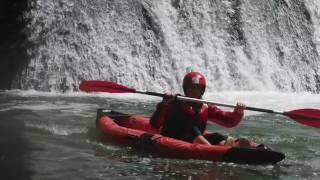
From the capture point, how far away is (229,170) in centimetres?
675

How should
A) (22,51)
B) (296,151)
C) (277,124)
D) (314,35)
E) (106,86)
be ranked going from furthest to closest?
(314,35), (22,51), (277,124), (106,86), (296,151)

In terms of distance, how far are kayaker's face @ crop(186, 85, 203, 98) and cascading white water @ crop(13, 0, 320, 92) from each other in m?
6.66

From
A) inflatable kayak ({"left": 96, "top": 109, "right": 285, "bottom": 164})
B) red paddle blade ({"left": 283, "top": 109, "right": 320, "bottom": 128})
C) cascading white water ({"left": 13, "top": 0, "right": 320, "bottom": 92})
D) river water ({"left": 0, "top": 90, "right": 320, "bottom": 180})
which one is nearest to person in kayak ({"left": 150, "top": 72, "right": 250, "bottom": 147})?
inflatable kayak ({"left": 96, "top": 109, "right": 285, "bottom": 164})

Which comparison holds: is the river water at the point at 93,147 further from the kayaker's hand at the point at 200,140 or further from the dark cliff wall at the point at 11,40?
the dark cliff wall at the point at 11,40

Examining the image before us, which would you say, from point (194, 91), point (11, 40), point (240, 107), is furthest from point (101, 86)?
point (11, 40)

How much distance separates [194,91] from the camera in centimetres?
759

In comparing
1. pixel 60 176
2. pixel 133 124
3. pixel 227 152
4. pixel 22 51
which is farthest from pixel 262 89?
pixel 60 176

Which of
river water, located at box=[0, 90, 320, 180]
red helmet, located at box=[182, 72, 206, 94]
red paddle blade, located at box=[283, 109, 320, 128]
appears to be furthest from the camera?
red paddle blade, located at box=[283, 109, 320, 128]

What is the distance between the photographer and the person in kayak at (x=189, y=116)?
7.52 meters

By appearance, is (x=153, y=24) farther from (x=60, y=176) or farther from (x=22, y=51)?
(x=60, y=176)

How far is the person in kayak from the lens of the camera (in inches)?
296

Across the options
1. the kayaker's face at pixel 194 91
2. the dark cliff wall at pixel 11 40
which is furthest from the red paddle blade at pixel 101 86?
the dark cliff wall at pixel 11 40

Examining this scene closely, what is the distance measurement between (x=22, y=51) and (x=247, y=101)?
5499 mm

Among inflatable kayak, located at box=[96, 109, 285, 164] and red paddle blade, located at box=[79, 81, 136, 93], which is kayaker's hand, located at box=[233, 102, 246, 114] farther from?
red paddle blade, located at box=[79, 81, 136, 93]
